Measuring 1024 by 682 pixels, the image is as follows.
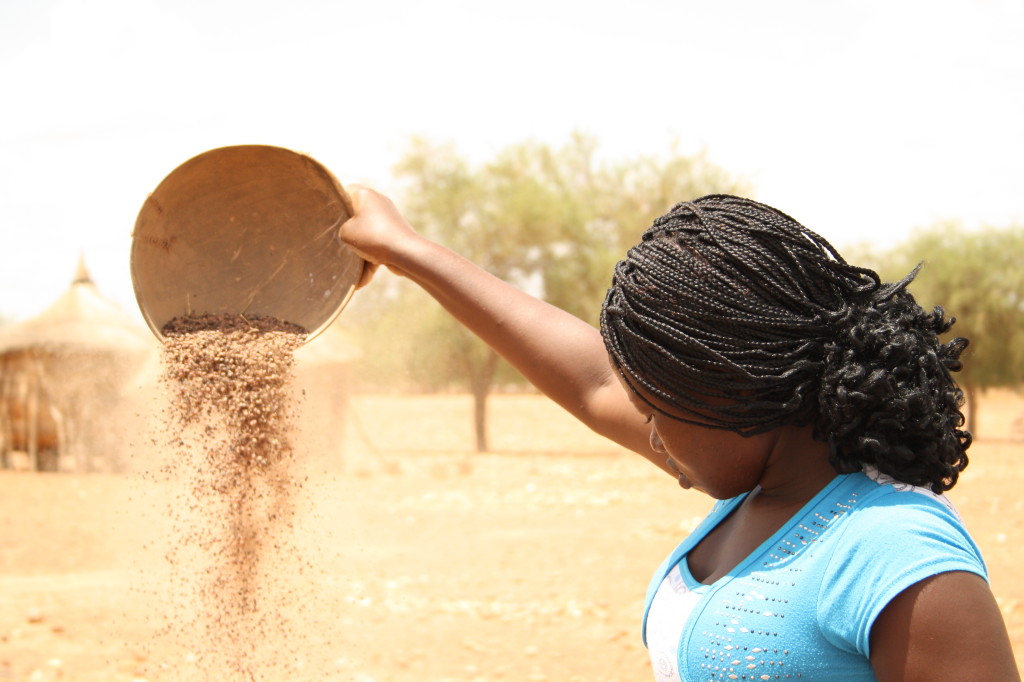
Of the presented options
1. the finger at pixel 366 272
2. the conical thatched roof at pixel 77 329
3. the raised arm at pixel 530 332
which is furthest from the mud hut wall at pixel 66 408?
the raised arm at pixel 530 332

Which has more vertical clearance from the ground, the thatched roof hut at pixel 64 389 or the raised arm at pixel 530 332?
the raised arm at pixel 530 332

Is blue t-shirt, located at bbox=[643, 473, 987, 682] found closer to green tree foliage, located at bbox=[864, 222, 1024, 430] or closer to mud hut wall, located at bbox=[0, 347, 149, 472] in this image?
mud hut wall, located at bbox=[0, 347, 149, 472]

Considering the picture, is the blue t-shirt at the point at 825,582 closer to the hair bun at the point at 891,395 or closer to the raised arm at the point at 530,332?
the hair bun at the point at 891,395

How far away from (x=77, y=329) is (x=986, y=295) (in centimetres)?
2169

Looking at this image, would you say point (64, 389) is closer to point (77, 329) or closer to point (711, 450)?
point (77, 329)

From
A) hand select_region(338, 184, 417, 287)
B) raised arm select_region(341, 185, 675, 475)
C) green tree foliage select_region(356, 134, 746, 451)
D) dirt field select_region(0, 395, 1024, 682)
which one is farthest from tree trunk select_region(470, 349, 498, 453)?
raised arm select_region(341, 185, 675, 475)

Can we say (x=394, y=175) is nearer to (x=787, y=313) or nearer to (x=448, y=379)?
(x=448, y=379)

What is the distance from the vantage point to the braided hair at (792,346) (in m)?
1.19

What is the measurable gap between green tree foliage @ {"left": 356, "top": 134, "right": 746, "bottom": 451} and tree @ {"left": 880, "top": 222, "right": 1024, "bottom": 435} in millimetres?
7049

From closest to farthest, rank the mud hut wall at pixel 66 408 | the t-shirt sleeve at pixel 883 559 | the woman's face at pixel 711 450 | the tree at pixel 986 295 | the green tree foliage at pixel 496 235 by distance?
the t-shirt sleeve at pixel 883 559
the woman's face at pixel 711 450
the mud hut wall at pixel 66 408
the green tree foliage at pixel 496 235
the tree at pixel 986 295

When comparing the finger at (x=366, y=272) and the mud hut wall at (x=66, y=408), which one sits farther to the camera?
the mud hut wall at (x=66, y=408)

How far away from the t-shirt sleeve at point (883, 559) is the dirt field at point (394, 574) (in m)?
2.00

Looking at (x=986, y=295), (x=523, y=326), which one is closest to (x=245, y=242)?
(x=523, y=326)

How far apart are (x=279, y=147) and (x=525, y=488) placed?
33.2 ft
